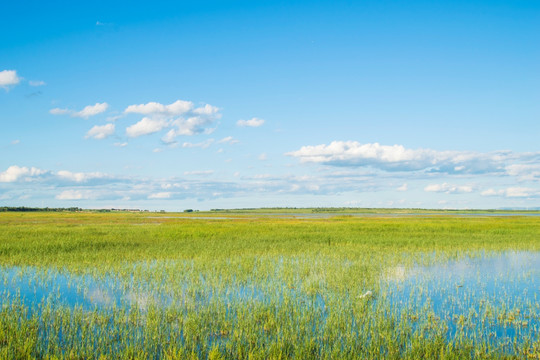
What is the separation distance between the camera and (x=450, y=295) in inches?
499

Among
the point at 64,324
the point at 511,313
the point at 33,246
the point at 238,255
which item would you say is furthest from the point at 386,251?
the point at 33,246

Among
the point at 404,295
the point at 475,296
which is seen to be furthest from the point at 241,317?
the point at 475,296

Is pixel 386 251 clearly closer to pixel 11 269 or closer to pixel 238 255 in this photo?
pixel 238 255

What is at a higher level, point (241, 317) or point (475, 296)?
point (241, 317)

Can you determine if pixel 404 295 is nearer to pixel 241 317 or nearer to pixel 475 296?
pixel 475 296

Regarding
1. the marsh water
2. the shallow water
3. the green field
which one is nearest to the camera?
the green field

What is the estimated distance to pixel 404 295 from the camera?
12.5 m

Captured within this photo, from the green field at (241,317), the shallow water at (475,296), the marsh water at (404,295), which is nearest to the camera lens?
the green field at (241,317)

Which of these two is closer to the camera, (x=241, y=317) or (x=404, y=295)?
(x=241, y=317)

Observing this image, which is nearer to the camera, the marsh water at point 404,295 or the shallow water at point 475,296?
the shallow water at point 475,296

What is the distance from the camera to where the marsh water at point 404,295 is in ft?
32.6

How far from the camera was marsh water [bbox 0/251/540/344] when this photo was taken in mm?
9938

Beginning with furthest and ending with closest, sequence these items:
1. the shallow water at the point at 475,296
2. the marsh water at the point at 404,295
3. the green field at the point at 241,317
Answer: the marsh water at the point at 404,295
the shallow water at the point at 475,296
the green field at the point at 241,317

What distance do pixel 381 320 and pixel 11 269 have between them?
650 inches
